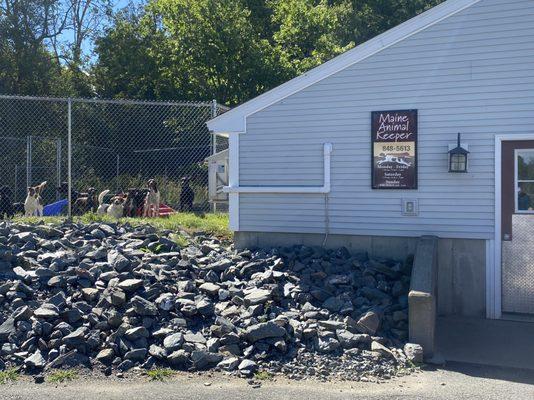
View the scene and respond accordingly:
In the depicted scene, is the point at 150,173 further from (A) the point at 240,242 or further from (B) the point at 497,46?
(B) the point at 497,46

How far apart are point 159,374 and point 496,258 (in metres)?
5.15

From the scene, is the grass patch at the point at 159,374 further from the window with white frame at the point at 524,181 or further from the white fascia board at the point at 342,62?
the window with white frame at the point at 524,181

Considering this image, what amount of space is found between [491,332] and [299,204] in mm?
3474

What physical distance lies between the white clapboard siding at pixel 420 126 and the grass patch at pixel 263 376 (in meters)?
3.88

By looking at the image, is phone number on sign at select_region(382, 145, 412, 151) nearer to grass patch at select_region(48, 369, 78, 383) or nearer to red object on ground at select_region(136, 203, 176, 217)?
grass patch at select_region(48, 369, 78, 383)

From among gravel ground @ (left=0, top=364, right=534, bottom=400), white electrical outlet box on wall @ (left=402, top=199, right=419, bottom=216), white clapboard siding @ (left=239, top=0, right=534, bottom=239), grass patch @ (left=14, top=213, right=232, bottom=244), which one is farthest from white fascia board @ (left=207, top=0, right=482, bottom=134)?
gravel ground @ (left=0, top=364, right=534, bottom=400)

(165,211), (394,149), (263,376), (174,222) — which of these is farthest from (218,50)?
(263,376)

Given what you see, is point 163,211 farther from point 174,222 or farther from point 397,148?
point 397,148

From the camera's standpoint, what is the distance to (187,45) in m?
24.7

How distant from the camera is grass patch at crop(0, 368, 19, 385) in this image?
6364 mm

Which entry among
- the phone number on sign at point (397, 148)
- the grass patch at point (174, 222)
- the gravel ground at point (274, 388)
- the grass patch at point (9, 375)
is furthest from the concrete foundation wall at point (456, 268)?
the grass patch at point (9, 375)

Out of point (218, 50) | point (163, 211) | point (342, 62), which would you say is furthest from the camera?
point (218, 50)

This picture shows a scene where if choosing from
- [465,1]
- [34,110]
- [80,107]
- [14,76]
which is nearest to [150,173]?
[80,107]

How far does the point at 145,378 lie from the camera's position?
642 cm
